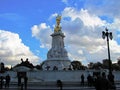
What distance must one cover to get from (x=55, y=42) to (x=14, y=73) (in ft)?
62.7

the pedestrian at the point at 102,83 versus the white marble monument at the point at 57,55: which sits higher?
the white marble monument at the point at 57,55

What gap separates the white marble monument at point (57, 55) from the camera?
87.7 meters

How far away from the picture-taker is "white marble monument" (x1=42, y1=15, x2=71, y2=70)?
87650 millimetres

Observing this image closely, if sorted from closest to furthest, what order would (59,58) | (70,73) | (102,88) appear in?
(102,88) → (70,73) → (59,58)

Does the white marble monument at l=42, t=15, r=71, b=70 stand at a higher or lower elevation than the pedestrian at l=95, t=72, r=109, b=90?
higher

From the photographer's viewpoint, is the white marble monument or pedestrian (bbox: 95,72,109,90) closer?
pedestrian (bbox: 95,72,109,90)

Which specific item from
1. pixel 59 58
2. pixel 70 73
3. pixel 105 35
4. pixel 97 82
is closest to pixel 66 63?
pixel 59 58

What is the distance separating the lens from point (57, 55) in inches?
3492

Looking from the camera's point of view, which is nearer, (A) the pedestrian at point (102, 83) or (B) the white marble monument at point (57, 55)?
(A) the pedestrian at point (102, 83)

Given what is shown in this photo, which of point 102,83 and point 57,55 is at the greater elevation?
point 57,55

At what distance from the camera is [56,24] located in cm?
9694

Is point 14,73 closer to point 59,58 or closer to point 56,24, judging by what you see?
point 59,58

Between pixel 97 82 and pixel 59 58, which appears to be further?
pixel 59 58

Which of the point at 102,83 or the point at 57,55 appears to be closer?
the point at 102,83
